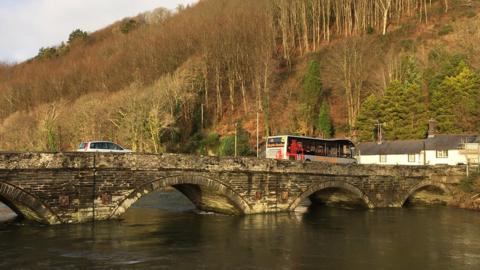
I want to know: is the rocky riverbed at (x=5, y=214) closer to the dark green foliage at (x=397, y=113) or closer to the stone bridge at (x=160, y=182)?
the stone bridge at (x=160, y=182)

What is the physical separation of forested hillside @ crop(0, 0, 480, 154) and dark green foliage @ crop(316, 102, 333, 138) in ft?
A: 0.45

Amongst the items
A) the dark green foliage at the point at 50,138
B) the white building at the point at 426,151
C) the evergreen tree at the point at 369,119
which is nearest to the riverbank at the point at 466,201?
the white building at the point at 426,151

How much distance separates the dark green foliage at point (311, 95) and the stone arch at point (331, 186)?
2908 cm

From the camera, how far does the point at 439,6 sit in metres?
90.5

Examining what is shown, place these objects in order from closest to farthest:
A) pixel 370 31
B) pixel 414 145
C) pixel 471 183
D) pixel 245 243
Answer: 1. pixel 245 243
2. pixel 471 183
3. pixel 414 145
4. pixel 370 31

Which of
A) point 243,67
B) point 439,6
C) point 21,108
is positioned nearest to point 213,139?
point 243,67

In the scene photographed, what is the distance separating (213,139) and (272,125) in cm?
898

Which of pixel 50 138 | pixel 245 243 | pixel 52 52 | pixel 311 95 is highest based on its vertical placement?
pixel 52 52

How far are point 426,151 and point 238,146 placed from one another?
2359 centimetres

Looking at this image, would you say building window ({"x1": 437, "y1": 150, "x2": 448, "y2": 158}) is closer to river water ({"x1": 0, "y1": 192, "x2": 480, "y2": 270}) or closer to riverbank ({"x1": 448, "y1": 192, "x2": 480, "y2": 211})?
riverbank ({"x1": 448, "y1": 192, "x2": 480, "y2": 211})

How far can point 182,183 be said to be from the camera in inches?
1109

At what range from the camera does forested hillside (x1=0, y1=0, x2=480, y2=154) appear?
Answer: 59.8 meters

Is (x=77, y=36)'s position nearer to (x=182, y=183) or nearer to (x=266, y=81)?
(x=266, y=81)

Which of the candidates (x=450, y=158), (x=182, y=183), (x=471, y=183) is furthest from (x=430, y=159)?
(x=182, y=183)
